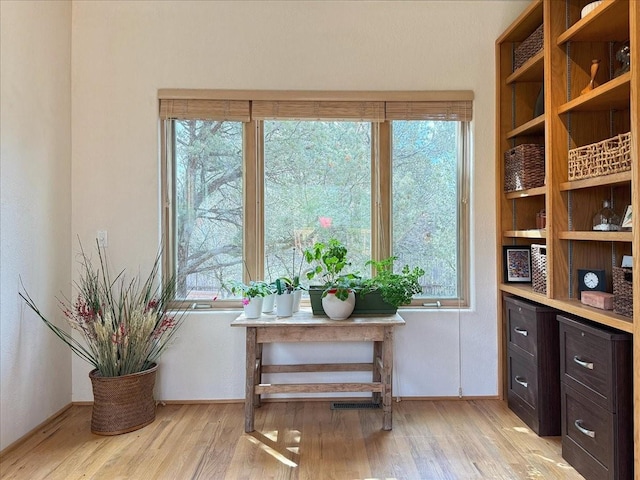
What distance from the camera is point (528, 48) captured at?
8.59 ft

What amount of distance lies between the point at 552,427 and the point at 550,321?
587 millimetres

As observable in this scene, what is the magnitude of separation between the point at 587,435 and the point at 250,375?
1687 millimetres

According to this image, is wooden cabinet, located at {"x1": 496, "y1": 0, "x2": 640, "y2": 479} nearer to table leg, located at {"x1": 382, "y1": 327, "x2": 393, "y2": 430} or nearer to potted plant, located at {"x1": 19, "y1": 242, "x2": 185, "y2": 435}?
table leg, located at {"x1": 382, "y1": 327, "x2": 393, "y2": 430}

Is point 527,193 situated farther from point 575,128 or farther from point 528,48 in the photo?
point 528,48

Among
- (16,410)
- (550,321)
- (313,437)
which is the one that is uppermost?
(550,321)

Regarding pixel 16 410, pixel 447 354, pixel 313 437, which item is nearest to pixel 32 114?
pixel 16 410

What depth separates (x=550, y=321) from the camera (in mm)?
2309

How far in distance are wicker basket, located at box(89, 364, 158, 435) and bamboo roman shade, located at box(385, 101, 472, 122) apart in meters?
2.32

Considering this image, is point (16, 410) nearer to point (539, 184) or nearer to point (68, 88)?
point (68, 88)

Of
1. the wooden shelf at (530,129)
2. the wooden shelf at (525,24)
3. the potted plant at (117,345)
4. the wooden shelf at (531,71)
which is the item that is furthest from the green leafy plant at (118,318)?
the wooden shelf at (525,24)

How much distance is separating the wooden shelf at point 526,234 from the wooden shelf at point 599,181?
0.30 m

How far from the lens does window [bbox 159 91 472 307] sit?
2914 millimetres

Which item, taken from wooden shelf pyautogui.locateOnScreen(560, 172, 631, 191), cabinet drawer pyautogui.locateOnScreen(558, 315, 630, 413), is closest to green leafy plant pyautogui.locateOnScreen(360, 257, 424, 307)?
cabinet drawer pyautogui.locateOnScreen(558, 315, 630, 413)

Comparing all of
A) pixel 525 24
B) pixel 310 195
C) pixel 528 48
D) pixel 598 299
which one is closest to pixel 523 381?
pixel 598 299
